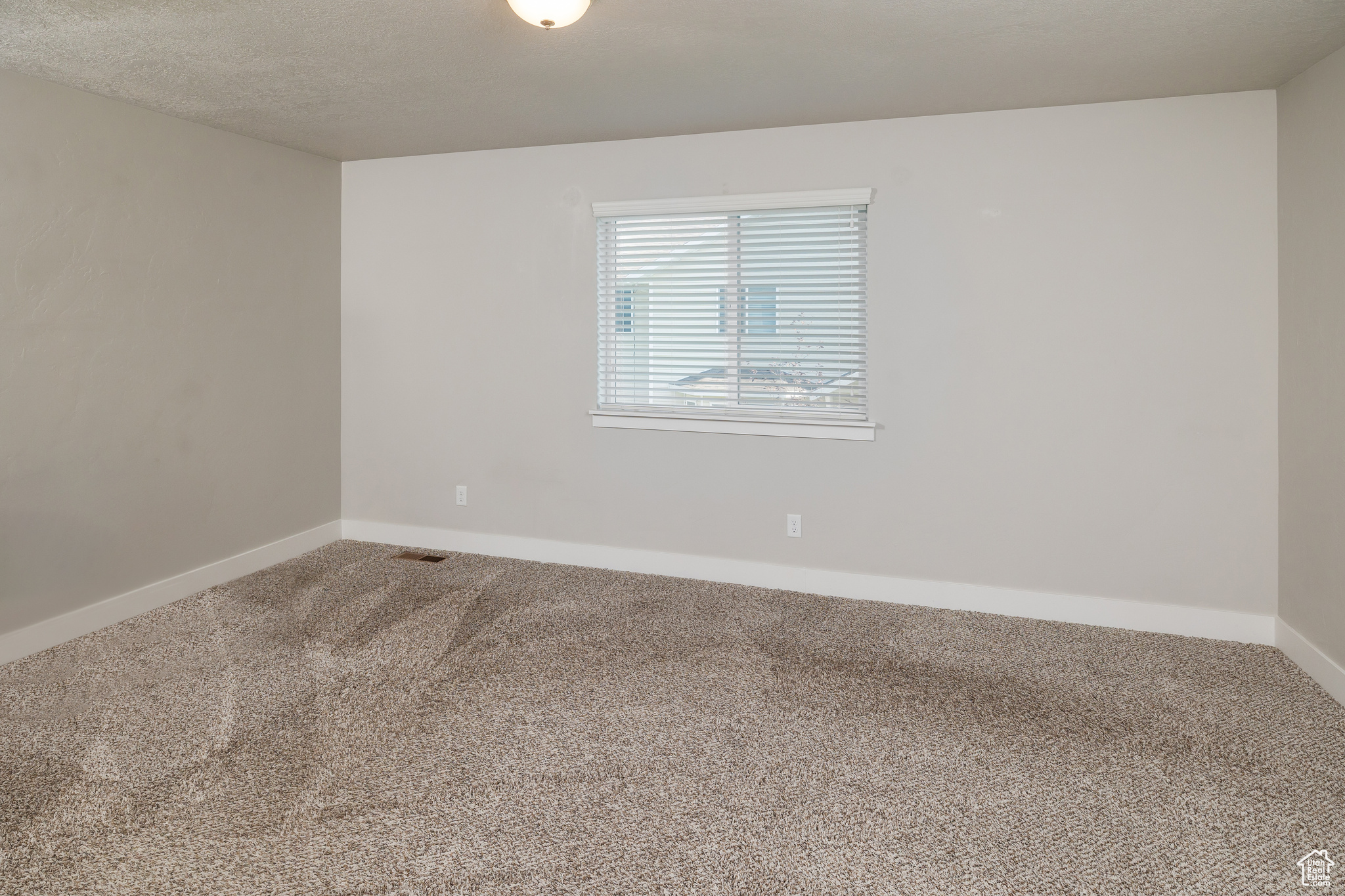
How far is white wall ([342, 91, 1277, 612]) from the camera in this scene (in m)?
3.20

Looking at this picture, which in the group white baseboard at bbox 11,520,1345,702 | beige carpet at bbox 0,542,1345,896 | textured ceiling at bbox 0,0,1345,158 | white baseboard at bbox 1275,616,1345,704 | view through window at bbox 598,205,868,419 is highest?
textured ceiling at bbox 0,0,1345,158

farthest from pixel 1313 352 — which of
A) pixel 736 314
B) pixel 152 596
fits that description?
pixel 152 596

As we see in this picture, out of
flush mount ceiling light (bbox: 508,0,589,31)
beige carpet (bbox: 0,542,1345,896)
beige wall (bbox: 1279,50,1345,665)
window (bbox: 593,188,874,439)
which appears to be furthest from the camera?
window (bbox: 593,188,874,439)

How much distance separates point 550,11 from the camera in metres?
2.24

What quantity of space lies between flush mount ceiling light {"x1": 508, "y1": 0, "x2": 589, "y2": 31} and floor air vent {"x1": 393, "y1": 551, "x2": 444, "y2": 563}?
3.01 meters

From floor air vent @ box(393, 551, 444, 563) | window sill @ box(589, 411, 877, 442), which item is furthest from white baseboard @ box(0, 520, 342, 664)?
window sill @ box(589, 411, 877, 442)

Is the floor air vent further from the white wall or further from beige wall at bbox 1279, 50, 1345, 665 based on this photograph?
beige wall at bbox 1279, 50, 1345, 665

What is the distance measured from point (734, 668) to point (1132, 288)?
240cm

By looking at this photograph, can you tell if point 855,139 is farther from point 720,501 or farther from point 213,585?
point 213,585

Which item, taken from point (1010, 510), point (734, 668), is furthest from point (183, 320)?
point (1010, 510)

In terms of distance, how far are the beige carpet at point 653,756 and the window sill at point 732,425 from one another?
0.90 m

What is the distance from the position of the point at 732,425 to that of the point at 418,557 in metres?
2.05

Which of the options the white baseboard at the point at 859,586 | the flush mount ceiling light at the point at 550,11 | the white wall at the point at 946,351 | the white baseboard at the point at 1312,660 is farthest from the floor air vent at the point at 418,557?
the white baseboard at the point at 1312,660

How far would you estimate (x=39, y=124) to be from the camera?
2967 mm
